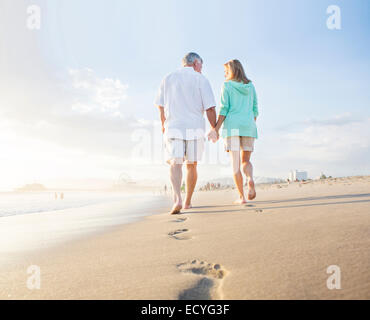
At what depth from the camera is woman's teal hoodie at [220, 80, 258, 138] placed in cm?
411

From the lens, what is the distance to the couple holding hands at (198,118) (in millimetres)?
3707

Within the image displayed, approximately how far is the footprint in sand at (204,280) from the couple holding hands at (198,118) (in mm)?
2146

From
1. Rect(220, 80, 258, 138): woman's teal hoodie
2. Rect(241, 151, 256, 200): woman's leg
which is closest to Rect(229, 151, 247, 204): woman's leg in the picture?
Rect(241, 151, 256, 200): woman's leg

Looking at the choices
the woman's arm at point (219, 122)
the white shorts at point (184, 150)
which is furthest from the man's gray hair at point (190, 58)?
the white shorts at point (184, 150)

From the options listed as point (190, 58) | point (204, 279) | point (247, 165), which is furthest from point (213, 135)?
point (204, 279)

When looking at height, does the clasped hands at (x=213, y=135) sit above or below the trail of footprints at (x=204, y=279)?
above

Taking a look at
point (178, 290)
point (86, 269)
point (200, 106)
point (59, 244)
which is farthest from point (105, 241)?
point (200, 106)

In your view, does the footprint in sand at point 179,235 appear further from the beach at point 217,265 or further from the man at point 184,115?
the man at point 184,115

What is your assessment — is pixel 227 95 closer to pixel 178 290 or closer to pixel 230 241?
pixel 230 241

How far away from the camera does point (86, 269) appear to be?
1.41m

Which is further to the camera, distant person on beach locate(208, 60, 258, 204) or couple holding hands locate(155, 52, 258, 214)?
distant person on beach locate(208, 60, 258, 204)

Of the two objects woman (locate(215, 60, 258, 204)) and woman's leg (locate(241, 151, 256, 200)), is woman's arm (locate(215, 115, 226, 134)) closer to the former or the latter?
woman (locate(215, 60, 258, 204))

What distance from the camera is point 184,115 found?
374cm
